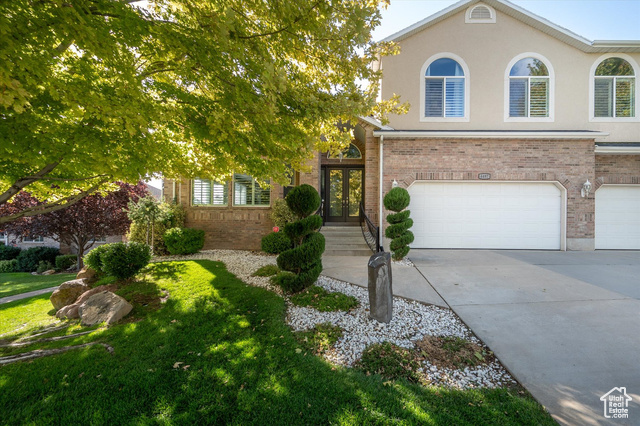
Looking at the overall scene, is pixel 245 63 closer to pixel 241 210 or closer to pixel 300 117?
pixel 300 117

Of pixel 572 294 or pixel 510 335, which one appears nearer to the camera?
pixel 510 335

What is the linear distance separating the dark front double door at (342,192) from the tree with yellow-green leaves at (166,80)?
21.4 ft

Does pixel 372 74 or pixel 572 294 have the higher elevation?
pixel 372 74

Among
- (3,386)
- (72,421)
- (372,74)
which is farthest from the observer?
(372,74)

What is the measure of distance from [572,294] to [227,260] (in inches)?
331

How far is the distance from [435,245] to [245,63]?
8155 millimetres

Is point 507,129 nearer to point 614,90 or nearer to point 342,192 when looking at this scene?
point 614,90

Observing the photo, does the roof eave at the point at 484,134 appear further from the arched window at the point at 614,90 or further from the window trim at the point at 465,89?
the arched window at the point at 614,90

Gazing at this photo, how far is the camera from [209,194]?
1027cm

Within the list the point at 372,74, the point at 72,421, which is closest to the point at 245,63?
the point at 372,74

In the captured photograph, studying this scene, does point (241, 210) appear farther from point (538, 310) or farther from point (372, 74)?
point (538, 310)

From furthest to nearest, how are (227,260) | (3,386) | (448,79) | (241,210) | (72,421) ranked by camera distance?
(241,210) → (448,79) → (227,260) → (3,386) → (72,421)

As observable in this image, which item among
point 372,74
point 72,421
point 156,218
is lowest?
point 72,421

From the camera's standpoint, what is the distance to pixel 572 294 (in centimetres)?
462
